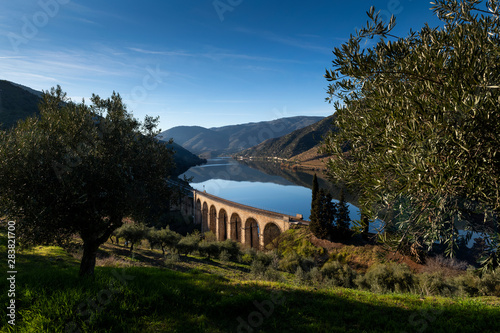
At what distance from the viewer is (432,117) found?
5043 millimetres

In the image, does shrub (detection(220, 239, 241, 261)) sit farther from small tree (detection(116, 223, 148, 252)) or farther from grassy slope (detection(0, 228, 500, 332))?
grassy slope (detection(0, 228, 500, 332))

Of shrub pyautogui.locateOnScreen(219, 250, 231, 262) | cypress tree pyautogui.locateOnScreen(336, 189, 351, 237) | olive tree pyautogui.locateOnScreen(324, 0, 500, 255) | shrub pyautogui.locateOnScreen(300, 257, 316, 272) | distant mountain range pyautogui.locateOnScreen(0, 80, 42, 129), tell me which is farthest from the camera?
distant mountain range pyautogui.locateOnScreen(0, 80, 42, 129)

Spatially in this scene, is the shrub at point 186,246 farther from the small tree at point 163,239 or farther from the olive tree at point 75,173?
the olive tree at point 75,173

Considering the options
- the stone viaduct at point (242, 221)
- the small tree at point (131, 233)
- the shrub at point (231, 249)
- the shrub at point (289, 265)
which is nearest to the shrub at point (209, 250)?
the shrub at point (231, 249)

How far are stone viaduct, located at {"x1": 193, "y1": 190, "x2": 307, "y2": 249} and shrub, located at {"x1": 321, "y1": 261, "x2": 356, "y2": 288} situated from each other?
55.1 ft

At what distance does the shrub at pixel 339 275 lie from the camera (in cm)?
2306

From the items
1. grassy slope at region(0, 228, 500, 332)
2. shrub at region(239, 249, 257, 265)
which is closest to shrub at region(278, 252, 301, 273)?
shrub at region(239, 249, 257, 265)

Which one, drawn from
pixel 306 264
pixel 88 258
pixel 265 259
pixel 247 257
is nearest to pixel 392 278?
pixel 306 264

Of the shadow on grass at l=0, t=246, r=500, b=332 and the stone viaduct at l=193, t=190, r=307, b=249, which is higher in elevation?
the shadow on grass at l=0, t=246, r=500, b=332

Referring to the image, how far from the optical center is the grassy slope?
5.41 metres

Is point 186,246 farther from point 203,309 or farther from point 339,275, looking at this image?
point 203,309

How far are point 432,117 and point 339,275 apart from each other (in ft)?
77.0

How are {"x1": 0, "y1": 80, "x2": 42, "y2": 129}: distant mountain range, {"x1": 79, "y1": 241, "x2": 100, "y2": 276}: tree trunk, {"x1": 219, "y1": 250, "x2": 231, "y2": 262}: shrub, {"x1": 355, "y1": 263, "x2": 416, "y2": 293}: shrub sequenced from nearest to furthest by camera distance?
{"x1": 79, "y1": 241, "x2": 100, "y2": 276}: tree trunk → {"x1": 355, "y1": 263, "x2": 416, "y2": 293}: shrub → {"x1": 219, "y1": 250, "x2": 231, "y2": 262}: shrub → {"x1": 0, "y1": 80, "x2": 42, "y2": 129}: distant mountain range

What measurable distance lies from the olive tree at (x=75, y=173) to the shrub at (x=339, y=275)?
19.5 metres
